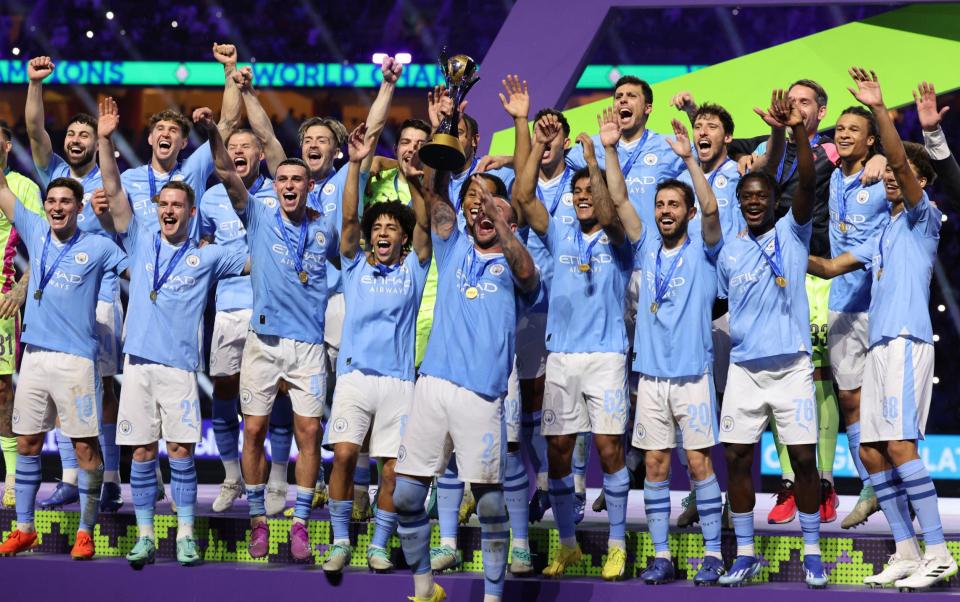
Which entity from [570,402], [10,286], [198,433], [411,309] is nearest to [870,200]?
[570,402]

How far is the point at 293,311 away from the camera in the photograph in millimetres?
6723

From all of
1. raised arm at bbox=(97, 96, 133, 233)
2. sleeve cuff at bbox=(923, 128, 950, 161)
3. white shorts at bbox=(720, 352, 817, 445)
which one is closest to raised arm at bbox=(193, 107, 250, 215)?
raised arm at bbox=(97, 96, 133, 233)

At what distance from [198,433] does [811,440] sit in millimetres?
2648

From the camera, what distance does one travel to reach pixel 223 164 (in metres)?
6.48

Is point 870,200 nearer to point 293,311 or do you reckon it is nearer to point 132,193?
point 293,311

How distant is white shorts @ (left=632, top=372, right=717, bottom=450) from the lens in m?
6.16

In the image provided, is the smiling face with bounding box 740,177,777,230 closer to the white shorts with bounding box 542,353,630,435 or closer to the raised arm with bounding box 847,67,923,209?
the raised arm with bounding box 847,67,923,209

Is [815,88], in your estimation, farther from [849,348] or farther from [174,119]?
[174,119]

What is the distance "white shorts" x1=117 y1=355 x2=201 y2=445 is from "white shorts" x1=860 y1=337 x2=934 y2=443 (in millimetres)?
2902

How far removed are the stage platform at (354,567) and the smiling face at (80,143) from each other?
173cm

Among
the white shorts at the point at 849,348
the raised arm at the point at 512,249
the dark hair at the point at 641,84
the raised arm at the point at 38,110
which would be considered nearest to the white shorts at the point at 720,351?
the white shorts at the point at 849,348

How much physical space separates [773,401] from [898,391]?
504 mm

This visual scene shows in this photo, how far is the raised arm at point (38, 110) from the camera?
23.4 feet

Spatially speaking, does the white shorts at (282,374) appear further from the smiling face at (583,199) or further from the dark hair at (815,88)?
the dark hair at (815,88)
